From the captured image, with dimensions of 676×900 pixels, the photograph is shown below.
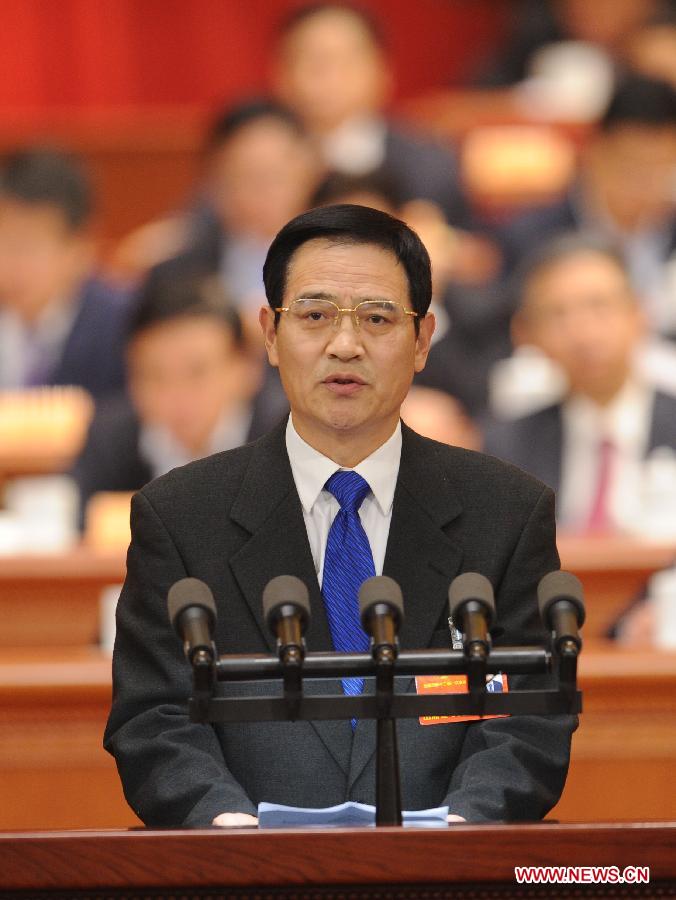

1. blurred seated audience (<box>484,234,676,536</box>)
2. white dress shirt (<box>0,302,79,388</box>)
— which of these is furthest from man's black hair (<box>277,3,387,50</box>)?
blurred seated audience (<box>484,234,676,536</box>)

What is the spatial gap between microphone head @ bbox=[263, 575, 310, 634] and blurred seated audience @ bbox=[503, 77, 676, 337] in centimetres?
324

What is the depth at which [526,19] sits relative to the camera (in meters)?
6.52

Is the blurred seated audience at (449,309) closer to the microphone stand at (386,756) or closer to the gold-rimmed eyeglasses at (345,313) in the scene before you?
the gold-rimmed eyeglasses at (345,313)

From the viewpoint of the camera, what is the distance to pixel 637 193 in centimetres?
477

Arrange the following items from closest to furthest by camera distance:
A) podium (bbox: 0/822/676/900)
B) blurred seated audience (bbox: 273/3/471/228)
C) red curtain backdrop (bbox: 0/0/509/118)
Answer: podium (bbox: 0/822/676/900)
blurred seated audience (bbox: 273/3/471/228)
red curtain backdrop (bbox: 0/0/509/118)

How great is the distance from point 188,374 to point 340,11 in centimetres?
211

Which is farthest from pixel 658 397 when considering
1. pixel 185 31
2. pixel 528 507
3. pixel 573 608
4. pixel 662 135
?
pixel 185 31

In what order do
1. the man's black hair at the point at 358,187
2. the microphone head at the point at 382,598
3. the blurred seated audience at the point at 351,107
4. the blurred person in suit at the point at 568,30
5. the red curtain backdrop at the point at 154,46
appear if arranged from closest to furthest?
the microphone head at the point at 382,598, the man's black hair at the point at 358,187, the blurred seated audience at the point at 351,107, the blurred person in suit at the point at 568,30, the red curtain backdrop at the point at 154,46

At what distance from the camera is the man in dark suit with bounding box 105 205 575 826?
1654 mm

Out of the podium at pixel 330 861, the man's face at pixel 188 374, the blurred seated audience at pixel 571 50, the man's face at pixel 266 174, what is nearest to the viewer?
the podium at pixel 330 861

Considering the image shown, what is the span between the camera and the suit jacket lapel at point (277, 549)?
1665 mm

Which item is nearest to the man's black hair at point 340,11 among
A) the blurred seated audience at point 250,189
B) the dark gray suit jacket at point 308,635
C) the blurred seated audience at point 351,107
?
the blurred seated audience at point 351,107

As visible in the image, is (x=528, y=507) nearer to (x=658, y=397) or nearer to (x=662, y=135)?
(x=658, y=397)

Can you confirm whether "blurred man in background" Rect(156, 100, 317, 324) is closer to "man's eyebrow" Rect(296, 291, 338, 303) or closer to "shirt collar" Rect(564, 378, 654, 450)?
"shirt collar" Rect(564, 378, 654, 450)
